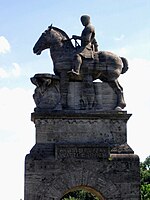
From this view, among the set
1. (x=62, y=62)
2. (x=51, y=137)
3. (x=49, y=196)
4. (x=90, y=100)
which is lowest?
(x=49, y=196)

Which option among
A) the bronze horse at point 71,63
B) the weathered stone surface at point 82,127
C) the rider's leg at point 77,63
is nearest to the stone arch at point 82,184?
the weathered stone surface at point 82,127

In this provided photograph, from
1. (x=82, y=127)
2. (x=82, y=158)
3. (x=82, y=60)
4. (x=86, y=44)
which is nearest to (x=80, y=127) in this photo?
(x=82, y=127)

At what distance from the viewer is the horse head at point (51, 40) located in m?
17.8

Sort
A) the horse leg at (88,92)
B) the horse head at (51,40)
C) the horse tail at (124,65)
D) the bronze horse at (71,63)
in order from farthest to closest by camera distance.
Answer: the horse tail at (124,65) < the horse head at (51,40) < the bronze horse at (71,63) < the horse leg at (88,92)

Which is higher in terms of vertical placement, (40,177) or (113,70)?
(113,70)

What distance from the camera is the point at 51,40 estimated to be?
17.9 metres

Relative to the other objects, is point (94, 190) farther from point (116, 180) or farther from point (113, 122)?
point (113, 122)

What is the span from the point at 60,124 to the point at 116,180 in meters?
2.43

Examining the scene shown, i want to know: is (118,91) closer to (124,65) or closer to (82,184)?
(124,65)

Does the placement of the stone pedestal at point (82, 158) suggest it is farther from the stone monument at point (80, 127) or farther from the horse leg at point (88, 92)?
the horse leg at point (88, 92)

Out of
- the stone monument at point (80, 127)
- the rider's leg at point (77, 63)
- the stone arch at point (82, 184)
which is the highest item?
the rider's leg at point (77, 63)

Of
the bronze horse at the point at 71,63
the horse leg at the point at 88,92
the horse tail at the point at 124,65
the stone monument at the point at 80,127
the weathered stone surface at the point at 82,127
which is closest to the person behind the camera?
the stone monument at the point at 80,127

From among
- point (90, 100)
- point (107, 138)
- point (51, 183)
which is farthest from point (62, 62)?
point (51, 183)

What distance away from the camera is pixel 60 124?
55.7 ft
